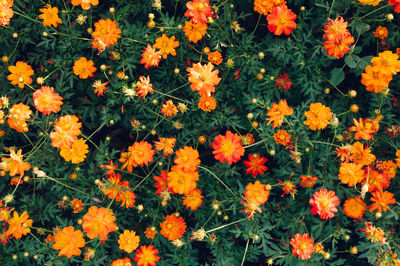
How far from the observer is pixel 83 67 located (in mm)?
2186

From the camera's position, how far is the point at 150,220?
90.0 inches

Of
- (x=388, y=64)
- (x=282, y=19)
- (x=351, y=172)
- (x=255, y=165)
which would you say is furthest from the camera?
(x=255, y=165)

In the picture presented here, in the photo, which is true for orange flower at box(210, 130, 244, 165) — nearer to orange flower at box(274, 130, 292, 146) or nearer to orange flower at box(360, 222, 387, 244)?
orange flower at box(274, 130, 292, 146)

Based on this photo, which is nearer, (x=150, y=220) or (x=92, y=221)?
(x=92, y=221)

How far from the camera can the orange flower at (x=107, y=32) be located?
1.99 m

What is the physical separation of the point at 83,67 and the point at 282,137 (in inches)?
56.3

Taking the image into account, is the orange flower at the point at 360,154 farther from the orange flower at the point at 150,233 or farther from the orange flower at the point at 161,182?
Result: the orange flower at the point at 150,233

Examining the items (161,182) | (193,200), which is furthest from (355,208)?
(161,182)

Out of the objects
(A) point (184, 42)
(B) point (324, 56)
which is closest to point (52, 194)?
(A) point (184, 42)

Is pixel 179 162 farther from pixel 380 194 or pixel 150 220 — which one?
pixel 380 194

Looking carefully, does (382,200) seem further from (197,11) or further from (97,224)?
(97,224)

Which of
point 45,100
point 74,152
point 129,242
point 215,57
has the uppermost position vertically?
point 215,57

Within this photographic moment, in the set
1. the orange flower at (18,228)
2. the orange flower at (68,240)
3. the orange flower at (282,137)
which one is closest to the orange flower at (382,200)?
the orange flower at (282,137)

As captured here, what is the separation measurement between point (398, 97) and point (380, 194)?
0.84m
